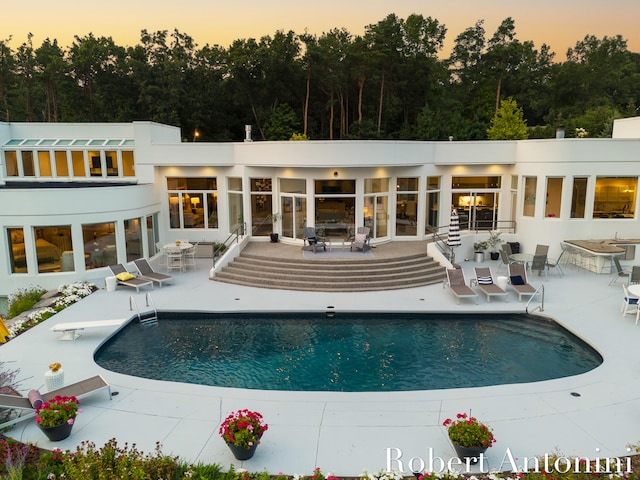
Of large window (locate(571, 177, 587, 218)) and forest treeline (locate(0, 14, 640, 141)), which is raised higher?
forest treeline (locate(0, 14, 640, 141))

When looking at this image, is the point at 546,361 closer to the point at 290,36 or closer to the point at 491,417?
the point at 491,417

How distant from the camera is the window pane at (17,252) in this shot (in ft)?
53.5

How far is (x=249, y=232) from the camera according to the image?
20719mm

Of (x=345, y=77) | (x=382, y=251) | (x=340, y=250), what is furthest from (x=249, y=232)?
(x=345, y=77)

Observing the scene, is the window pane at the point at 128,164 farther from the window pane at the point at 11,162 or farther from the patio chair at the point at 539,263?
the patio chair at the point at 539,263

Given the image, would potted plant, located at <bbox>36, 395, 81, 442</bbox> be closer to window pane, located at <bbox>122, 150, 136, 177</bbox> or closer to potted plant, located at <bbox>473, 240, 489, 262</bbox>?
window pane, located at <bbox>122, 150, 136, 177</bbox>

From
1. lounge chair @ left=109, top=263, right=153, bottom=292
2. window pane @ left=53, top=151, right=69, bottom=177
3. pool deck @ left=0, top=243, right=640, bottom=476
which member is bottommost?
pool deck @ left=0, top=243, right=640, bottom=476

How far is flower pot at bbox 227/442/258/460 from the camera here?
6587mm

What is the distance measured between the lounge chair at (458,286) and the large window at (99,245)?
12363mm

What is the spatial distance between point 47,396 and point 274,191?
13540mm

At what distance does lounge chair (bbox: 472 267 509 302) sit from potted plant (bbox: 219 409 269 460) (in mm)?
9873

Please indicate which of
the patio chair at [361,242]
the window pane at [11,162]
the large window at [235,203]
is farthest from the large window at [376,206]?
the window pane at [11,162]

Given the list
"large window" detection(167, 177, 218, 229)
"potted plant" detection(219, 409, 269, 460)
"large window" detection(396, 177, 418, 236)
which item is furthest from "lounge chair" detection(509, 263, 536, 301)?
"large window" detection(167, 177, 218, 229)

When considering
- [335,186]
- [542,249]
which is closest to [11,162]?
[335,186]
